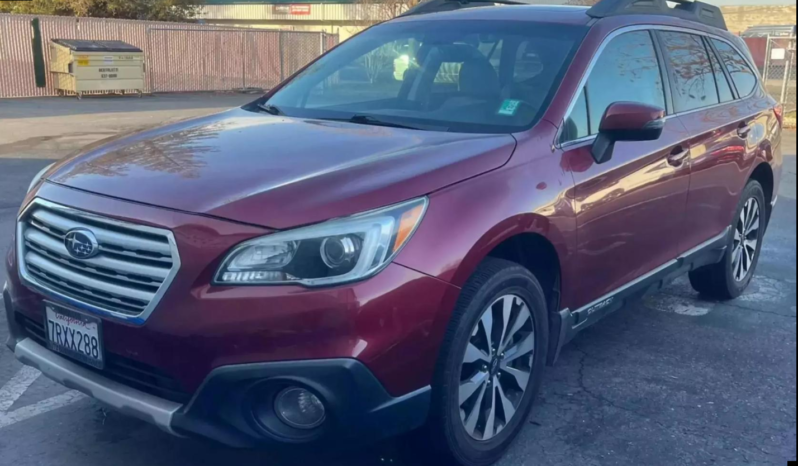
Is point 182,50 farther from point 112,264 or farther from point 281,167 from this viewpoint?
point 112,264

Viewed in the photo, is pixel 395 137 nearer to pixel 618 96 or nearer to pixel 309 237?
pixel 309 237

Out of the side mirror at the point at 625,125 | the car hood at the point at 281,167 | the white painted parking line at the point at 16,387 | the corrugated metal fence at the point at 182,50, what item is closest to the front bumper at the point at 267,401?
the car hood at the point at 281,167

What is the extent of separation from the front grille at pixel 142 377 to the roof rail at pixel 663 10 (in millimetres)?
2795

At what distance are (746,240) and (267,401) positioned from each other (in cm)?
421

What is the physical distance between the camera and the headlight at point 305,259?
8.61 ft

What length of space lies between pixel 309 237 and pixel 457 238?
1.83 feet

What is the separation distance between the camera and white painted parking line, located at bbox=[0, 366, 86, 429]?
3605 millimetres

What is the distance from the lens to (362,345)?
2629 mm

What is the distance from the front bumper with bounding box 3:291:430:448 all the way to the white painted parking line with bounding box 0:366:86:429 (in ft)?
3.33

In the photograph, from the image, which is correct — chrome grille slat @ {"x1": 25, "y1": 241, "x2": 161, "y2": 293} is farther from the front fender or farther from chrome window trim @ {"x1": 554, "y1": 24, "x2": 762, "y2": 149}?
chrome window trim @ {"x1": 554, "y1": 24, "x2": 762, "y2": 149}

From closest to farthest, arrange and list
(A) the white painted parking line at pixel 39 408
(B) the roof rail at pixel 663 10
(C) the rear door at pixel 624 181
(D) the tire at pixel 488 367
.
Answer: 1. (D) the tire at pixel 488 367
2. (A) the white painted parking line at pixel 39 408
3. (C) the rear door at pixel 624 181
4. (B) the roof rail at pixel 663 10

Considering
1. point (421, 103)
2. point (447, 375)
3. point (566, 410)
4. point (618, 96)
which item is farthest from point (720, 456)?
point (421, 103)

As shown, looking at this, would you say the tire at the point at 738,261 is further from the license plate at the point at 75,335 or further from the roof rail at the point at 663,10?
the license plate at the point at 75,335

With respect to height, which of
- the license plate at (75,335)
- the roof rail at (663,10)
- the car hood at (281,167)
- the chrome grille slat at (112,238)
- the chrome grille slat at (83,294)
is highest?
the roof rail at (663,10)
